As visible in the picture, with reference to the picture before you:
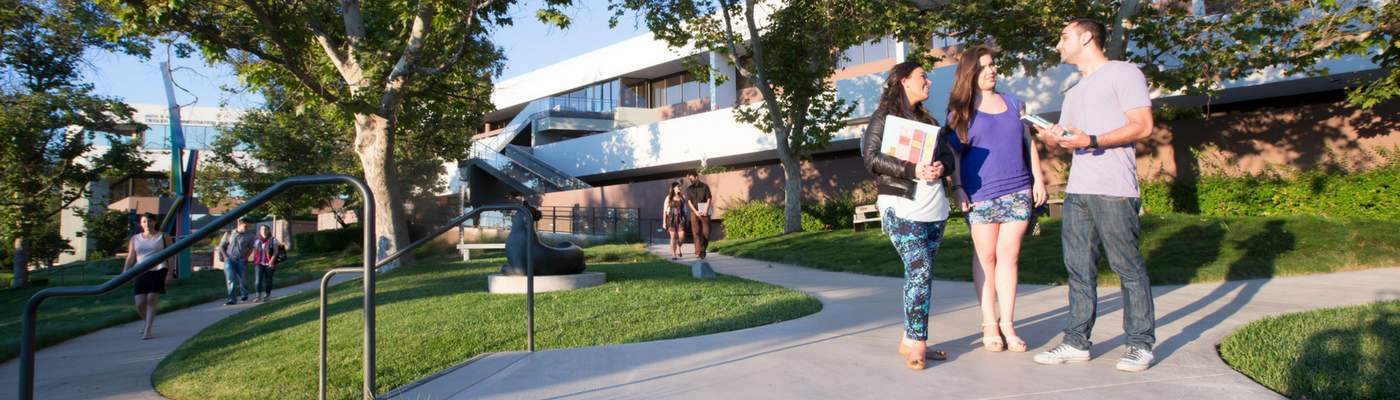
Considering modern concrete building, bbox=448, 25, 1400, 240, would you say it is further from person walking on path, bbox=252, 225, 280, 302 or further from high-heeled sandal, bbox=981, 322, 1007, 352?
high-heeled sandal, bbox=981, 322, 1007, 352

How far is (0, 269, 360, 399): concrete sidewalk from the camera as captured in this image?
6473mm

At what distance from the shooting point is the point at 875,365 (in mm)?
4195

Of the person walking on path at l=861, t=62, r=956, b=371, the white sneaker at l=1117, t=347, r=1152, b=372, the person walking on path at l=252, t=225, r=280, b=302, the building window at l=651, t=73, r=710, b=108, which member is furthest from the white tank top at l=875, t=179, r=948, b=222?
the building window at l=651, t=73, r=710, b=108

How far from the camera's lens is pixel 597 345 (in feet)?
17.3

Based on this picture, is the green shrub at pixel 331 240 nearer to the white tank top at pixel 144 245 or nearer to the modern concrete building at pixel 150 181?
the modern concrete building at pixel 150 181

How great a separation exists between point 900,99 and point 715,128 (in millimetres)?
26954

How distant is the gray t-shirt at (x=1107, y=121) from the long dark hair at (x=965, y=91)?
1.57 ft

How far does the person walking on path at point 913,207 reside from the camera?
4090 mm

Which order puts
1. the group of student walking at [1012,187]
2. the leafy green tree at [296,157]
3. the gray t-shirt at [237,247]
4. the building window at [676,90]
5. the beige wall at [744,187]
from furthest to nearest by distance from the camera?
the building window at [676,90], the leafy green tree at [296,157], the beige wall at [744,187], the gray t-shirt at [237,247], the group of student walking at [1012,187]

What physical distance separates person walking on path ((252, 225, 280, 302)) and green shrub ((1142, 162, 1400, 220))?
17.6 meters

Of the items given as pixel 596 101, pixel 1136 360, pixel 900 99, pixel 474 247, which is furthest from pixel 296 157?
pixel 1136 360

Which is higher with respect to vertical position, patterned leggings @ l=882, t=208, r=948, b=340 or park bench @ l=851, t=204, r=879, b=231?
park bench @ l=851, t=204, r=879, b=231

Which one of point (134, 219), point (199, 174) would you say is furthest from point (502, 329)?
point (199, 174)

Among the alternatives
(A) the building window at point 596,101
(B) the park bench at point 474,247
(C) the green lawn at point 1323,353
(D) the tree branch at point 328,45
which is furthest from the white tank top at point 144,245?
(A) the building window at point 596,101
